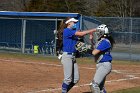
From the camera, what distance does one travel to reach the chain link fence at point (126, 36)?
2792 centimetres

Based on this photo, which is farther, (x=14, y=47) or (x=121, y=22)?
(x=14, y=47)

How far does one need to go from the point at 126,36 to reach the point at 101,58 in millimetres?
19177

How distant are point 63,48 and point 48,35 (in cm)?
2105

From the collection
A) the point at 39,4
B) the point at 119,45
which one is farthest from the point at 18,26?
the point at 39,4

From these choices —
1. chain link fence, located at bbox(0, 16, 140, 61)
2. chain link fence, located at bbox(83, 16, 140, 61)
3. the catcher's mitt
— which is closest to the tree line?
chain link fence, located at bbox(0, 16, 140, 61)

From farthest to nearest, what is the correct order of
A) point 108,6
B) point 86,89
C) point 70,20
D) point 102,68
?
1. point 108,6
2. point 86,89
3. point 70,20
4. point 102,68

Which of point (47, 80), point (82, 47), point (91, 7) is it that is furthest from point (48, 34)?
point (91, 7)

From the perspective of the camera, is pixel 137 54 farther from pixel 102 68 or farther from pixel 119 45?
pixel 102 68

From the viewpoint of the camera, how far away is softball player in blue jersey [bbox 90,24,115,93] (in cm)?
930

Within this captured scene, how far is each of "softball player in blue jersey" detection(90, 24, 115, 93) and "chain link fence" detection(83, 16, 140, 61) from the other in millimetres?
18178

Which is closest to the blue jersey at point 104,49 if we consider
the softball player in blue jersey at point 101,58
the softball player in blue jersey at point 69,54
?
the softball player in blue jersey at point 101,58

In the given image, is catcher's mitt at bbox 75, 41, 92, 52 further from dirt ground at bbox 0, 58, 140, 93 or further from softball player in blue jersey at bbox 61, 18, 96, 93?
dirt ground at bbox 0, 58, 140, 93

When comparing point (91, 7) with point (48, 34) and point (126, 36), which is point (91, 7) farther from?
point (126, 36)

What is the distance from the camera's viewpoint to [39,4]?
2101 inches
